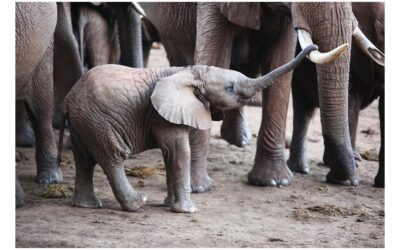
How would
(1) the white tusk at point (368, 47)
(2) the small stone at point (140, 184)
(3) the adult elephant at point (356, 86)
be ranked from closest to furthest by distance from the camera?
(1) the white tusk at point (368, 47) < (2) the small stone at point (140, 184) < (3) the adult elephant at point (356, 86)

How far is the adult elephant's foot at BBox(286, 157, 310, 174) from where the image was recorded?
24.6 feet

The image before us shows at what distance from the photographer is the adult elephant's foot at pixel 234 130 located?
28.1 ft

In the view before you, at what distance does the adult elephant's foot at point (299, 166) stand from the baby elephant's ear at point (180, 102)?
1.94 m

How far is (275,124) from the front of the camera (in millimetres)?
6852

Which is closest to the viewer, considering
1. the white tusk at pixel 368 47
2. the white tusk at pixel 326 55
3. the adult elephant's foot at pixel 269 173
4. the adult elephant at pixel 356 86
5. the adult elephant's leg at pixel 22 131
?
the white tusk at pixel 326 55

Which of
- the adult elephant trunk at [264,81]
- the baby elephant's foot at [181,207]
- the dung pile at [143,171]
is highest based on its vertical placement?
the adult elephant trunk at [264,81]

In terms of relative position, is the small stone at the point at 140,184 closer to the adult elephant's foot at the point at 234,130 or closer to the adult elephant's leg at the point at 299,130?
the adult elephant's leg at the point at 299,130

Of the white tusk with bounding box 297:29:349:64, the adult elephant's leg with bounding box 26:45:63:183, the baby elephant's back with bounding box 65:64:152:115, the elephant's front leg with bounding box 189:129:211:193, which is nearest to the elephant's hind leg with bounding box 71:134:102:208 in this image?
the baby elephant's back with bounding box 65:64:152:115

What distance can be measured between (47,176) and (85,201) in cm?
82

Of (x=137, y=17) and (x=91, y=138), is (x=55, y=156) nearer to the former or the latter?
(x=91, y=138)

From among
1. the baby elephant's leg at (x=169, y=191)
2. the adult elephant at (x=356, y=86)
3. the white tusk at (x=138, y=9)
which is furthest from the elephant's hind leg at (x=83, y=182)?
the white tusk at (x=138, y=9)

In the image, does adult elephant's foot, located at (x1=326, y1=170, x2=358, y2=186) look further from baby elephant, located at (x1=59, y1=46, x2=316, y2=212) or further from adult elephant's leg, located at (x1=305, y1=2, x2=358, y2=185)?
baby elephant, located at (x1=59, y1=46, x2=316, y2=212)

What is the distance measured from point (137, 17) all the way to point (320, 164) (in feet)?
6.55

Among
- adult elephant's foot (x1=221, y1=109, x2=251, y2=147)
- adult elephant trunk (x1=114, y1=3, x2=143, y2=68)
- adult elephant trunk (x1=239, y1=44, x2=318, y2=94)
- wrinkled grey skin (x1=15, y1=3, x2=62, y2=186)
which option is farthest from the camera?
adult elephant's foot (x1=221, y1=109, x2=251, y2=147)
